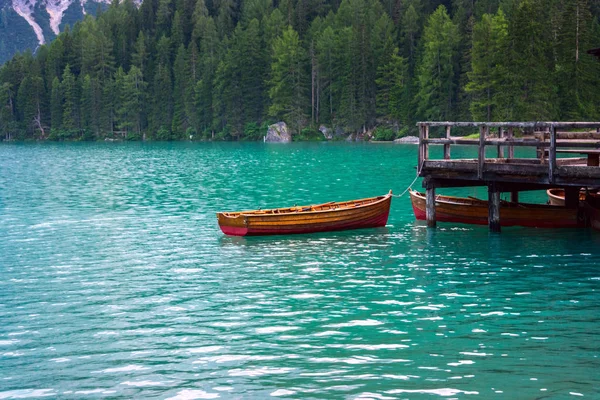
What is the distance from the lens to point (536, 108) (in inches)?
3740

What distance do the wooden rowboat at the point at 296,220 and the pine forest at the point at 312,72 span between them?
69.6 meters

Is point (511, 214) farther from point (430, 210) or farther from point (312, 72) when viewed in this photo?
point (312, 72)

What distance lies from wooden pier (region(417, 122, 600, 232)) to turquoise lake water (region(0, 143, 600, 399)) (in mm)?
1739

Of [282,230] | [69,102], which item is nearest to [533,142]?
[282,230]

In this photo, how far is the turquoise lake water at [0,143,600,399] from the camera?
44.5 feet

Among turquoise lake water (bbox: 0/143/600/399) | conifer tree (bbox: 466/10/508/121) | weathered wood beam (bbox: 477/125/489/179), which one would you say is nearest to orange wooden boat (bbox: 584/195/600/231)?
turquoise lake water (bbox: 0/143/600/399)

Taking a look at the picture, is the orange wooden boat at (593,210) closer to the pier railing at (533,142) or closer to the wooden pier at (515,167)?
the wooden pier at (515,167)

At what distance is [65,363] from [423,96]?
11463cm

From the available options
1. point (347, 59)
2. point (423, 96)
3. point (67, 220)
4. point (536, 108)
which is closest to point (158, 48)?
point (347, 59)

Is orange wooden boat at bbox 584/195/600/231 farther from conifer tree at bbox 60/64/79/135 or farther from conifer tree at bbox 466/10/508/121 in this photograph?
conifer tree at bbox 60/64/79/135

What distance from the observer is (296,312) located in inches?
716

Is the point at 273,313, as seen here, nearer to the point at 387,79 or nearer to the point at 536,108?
the point at 536,108

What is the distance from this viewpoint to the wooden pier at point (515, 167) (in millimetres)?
25844

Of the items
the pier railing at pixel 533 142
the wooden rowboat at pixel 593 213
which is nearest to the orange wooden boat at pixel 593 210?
the wooden rowboat at pixel 593 213
